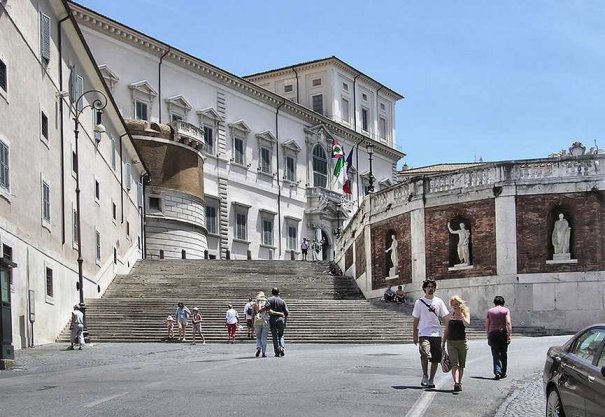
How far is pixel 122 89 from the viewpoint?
57.3 m

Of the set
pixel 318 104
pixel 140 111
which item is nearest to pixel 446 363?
pixel 140 111

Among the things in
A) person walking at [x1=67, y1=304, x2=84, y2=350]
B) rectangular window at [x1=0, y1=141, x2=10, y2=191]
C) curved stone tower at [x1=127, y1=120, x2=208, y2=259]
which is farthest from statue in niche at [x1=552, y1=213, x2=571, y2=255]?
curved stone tower at [x1=127, y1=120, x2=208, y2=259]

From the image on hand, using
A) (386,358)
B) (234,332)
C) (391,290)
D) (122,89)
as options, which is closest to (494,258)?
(391,290)

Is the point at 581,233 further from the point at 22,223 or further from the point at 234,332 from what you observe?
the point at 22,223

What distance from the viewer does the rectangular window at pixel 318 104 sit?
→ 8106 centimetres

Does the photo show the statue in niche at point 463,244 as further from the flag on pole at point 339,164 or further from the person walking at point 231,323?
the flag on pole at point 339,164

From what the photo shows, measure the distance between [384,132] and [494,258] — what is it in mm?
53019

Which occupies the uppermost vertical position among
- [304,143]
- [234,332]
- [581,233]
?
[304,143]

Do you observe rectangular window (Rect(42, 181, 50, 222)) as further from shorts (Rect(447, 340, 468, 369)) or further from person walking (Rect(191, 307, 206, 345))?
shorts (Rect(447, 340, 468, 369))

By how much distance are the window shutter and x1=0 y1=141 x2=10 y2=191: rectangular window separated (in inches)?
223

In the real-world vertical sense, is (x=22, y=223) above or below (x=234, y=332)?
above

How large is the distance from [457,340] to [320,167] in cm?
6197

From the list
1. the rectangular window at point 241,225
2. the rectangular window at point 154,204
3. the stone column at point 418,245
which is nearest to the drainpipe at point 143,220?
the rectangular window at point 154,204

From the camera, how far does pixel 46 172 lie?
97.2ft
